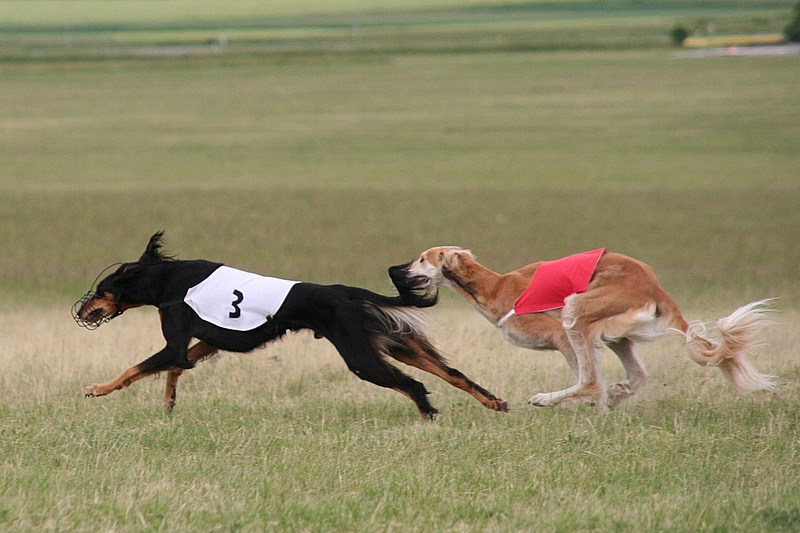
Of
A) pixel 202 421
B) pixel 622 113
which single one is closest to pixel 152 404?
pixel 202 421

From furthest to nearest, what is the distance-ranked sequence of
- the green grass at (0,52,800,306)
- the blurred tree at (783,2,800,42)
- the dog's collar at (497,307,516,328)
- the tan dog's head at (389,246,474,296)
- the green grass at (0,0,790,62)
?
the green grass at (0,0,790,62)
the blurred tree at (783,2,800,42)
the green grass at (0,52,800,306)
the tan dog's head at (389,246,474,296)
the dog's collar at (497,307,516,328)

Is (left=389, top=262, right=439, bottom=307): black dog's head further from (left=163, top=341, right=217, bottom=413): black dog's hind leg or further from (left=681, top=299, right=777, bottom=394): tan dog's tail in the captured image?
(left=681, top=299, right=777, bottom=394): tan dog's tail

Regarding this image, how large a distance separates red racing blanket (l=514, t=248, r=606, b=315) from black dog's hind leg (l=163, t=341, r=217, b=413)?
2.15 meters

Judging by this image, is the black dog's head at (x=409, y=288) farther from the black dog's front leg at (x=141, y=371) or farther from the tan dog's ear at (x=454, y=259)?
the black dog's front leg at (x=141, y=371)

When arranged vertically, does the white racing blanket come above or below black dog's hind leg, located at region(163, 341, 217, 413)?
above

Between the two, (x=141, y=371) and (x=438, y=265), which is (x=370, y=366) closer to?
(x=438, y=265)

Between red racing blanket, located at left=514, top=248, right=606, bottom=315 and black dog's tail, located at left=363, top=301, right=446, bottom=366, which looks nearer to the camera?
black dog's tail, located at left=363, top=301, right=446, bottom=366

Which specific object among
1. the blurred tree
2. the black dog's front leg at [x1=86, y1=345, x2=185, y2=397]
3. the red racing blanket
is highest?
the blurred tree

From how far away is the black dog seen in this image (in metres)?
6.42

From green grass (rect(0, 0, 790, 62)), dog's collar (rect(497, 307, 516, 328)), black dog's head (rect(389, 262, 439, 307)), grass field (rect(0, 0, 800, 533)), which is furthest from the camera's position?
green grass (rect(0, 0, 790, 62))

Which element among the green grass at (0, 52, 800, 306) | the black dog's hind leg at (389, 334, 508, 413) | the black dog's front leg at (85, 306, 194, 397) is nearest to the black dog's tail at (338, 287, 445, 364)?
the black dog's hind leg at (389, 334, 508, 413)

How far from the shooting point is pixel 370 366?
251 inches

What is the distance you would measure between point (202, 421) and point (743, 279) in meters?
9.86

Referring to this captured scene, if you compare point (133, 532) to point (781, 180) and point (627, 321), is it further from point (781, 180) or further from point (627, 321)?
point (781, 180)
